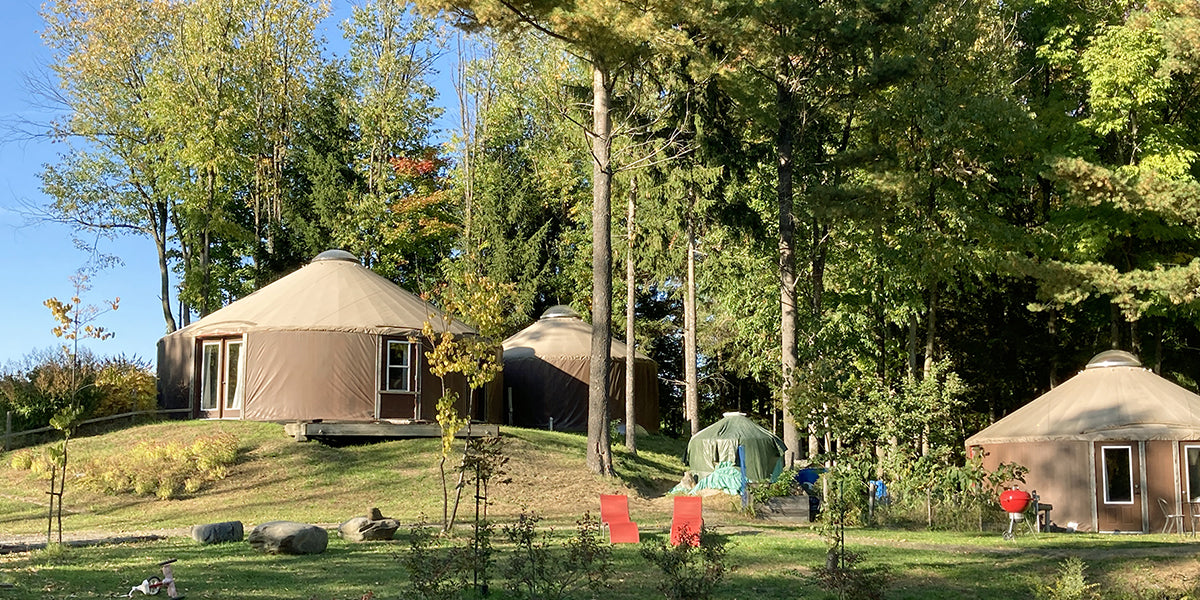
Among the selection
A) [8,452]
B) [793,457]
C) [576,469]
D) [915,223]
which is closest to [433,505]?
[576,469]

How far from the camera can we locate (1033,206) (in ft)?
96.0

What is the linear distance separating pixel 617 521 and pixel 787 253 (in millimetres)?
9438

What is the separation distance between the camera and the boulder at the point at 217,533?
514 inches

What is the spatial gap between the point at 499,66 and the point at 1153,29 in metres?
22.2

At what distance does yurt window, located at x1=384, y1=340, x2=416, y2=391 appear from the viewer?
24062 millimetres

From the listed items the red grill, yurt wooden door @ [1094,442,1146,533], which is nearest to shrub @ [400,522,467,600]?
the red grill

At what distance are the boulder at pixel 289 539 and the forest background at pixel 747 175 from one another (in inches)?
289

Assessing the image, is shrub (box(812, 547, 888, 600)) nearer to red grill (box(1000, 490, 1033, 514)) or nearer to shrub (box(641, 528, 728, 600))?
shrub (box(641, 528, 728, 600))

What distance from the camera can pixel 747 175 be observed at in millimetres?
27047

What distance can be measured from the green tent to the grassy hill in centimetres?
83

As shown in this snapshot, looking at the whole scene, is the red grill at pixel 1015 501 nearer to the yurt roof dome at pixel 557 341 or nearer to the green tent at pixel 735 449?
the green tent at pixel 735 449

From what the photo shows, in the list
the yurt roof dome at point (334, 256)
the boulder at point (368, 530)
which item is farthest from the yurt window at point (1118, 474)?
the yurt roof dome at point (334, 256)

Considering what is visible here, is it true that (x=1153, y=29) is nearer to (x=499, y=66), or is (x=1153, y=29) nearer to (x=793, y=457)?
(x=793, y=457)

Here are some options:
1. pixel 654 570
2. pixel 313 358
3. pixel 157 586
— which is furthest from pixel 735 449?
pixel 157 586
